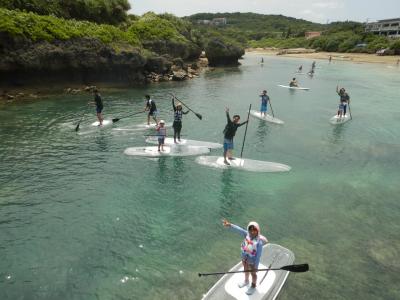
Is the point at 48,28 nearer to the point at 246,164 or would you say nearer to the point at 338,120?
the point at 246,164

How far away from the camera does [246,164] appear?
19.6m

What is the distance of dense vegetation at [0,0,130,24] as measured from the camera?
4531 cm

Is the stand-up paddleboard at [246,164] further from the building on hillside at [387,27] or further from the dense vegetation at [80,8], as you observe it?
the building on hillside at [387,27]

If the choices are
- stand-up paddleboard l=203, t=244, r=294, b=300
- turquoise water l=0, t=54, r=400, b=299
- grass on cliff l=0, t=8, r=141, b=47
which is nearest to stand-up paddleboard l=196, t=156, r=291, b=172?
turquoise water l=0, t=54, r=400, b=299

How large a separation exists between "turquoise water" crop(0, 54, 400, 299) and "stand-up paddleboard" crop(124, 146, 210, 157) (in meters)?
0.67

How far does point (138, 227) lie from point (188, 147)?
368 inches

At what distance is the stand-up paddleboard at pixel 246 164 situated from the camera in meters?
19.2

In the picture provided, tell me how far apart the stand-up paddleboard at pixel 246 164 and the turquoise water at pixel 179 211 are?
0.57 meters

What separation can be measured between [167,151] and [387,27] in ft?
518

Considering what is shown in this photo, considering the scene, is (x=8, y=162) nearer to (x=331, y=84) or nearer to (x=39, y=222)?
(x=39, y=222)

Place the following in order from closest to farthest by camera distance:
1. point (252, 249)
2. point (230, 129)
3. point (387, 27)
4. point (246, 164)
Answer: point (252, 249), point (230, 129), point (246, 164), point (387, 27)

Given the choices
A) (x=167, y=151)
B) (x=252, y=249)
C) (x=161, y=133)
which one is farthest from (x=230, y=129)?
(x=252, y=249)

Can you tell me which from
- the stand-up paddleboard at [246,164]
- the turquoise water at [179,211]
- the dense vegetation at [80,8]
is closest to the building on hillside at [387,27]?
the dense vegetation at [80,8]

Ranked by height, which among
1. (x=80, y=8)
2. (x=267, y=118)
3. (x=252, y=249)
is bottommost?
(x=267, y=118)
